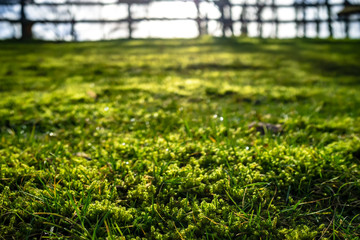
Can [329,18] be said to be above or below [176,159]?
above

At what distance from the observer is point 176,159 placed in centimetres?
300

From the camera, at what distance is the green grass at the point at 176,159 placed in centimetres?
211

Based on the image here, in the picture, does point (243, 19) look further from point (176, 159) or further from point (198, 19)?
point (176, 159)

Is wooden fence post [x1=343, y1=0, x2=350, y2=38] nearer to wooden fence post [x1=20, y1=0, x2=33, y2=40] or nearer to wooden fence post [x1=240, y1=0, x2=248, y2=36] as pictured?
wooden fence post [x1=240, y1=0, x2=248, y2=36]

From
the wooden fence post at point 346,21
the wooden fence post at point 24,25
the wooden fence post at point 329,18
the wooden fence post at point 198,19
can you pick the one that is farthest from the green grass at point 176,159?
the wooden fence post at point 346,21

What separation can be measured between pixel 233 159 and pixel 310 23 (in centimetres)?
1507

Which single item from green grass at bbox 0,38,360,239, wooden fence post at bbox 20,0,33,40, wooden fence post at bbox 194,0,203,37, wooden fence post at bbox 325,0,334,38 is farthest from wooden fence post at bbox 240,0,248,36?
wooden fence post at bbox 20,0,33,40

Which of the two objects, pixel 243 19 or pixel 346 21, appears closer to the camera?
pixel 243 19

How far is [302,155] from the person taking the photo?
3000 mm

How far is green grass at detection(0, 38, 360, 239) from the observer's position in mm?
2109

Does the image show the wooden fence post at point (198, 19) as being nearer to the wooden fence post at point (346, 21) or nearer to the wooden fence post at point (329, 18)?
the wooden fence post at point (329, 18)

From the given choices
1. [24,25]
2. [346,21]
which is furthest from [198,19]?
[346,21]

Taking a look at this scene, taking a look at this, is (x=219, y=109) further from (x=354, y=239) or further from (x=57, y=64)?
(x=57, y=64)

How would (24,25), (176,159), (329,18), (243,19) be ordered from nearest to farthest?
(176,159) < (24,25) < (243,19) < (329,18)
